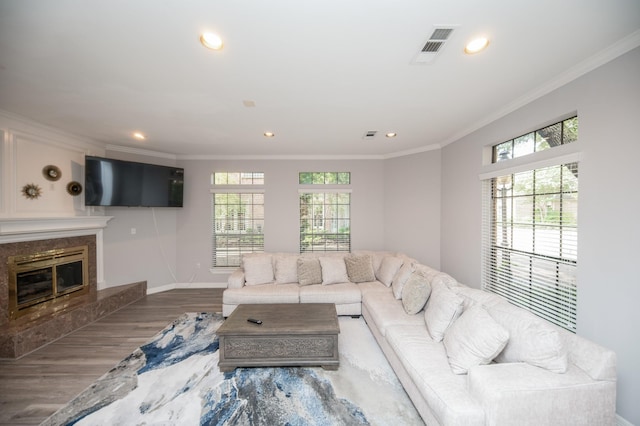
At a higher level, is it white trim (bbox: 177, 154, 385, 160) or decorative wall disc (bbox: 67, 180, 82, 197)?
white trim (bbox: 177, 154, 385, 160)

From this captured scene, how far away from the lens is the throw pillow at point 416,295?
8.87 ft

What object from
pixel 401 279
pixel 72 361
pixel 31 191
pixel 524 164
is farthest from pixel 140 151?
pixel 524 164

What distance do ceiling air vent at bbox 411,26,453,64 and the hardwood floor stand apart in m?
4.11

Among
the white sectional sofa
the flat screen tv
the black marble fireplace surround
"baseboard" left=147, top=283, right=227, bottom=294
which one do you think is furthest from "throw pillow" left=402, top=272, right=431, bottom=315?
the flat screen tv

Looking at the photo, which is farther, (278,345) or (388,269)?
(388,269)

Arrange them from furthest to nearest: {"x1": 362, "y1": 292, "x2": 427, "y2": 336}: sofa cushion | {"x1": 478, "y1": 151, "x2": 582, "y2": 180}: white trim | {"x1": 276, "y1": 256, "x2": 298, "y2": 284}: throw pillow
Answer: {"x1": 276, "y1": 256, "x2": 298, "y2": 284}: throw pillow → {"x1": 362, "y1": 292, "x2": 427, "y2": 336}: sofa cushion → {"x1": 478, "y1": 151, "x2": 582, "y2": 180}: white trim

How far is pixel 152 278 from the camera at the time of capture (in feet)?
15.5

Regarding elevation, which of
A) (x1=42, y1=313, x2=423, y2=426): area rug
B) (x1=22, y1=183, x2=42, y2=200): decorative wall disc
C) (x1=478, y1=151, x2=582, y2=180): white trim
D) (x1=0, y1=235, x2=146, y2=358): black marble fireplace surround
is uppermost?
(x1=478, y1=151, x2=582, y2=180): white trim

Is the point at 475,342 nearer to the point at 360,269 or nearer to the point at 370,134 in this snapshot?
the point at 360,269

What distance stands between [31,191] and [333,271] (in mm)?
4397

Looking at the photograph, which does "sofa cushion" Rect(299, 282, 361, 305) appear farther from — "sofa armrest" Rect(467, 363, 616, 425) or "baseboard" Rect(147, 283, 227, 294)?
"baseboard" Rect(147, 283, 227, 294)

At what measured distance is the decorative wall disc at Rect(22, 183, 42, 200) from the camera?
10.5ft

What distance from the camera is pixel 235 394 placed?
2.10m

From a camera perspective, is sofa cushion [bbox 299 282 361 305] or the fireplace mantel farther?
sofa cushion [bbox 299 282 361 305]
